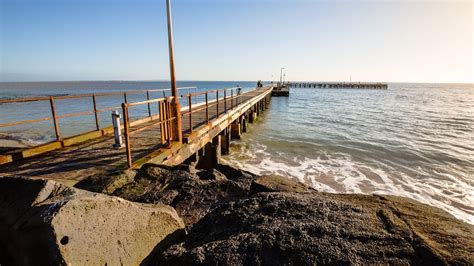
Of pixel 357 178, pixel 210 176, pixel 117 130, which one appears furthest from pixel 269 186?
pixel 357 178

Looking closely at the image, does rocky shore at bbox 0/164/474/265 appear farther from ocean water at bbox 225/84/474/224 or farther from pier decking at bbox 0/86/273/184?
ocean water at bbox 225/84/474/224

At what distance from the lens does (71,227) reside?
70.9 inches

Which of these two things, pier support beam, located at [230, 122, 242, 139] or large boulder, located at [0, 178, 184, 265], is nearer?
large boulder, located at [0, 178, 184, 265]

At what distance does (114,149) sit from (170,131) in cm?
141

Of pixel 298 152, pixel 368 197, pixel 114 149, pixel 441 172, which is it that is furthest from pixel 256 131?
pixel 368 197

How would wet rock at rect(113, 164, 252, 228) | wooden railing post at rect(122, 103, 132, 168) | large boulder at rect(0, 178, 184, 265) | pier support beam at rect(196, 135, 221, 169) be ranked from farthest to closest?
1. pier support beam at rect(196, 135, 221, 169)
2. wooden railing post at rect(122, 103, 132, 168)
3. wet rock at rect(113, 164, 252, 228)
4. large boulder at rect(0, 178, 184, 265)

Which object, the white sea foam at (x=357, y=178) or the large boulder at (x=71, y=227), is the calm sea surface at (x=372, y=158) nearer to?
the white sea foam at (x=357, y=178)

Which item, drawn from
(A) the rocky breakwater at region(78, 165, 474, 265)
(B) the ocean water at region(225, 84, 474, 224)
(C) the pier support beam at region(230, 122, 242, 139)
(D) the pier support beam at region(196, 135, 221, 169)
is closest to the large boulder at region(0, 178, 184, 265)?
(A) the rocky breakwater at region(78, 165, 474, 265)

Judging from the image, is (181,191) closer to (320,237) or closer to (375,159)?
(320,237)

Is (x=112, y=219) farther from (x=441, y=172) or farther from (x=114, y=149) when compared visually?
(x=441, y=172)

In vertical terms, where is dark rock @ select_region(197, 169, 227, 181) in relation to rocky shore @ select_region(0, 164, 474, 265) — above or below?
below

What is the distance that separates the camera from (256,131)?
15.7 metres

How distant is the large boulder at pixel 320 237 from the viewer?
1975 millimetres

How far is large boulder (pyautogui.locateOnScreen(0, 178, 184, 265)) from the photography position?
1.72m
